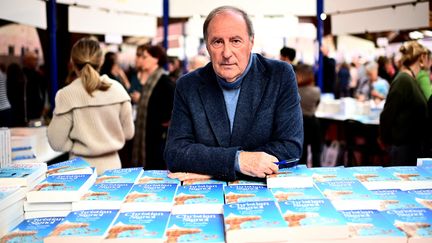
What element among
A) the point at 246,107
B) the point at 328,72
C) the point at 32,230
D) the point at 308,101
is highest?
the point at 328,72

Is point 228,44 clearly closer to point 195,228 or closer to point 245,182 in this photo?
point 245,182

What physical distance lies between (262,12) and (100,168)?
499cm

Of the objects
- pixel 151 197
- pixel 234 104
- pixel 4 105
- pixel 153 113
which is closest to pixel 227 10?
pixel 234 104

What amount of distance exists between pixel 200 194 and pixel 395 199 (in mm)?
644

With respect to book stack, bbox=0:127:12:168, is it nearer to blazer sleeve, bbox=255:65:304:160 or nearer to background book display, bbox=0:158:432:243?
background book display, bbox=0:158:432:243

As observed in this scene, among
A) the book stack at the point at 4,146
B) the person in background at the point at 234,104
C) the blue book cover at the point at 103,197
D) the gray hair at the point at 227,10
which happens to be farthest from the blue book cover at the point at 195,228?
the book stack at the point at 4,146

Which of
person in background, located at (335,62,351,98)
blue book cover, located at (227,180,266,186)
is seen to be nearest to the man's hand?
blue book cover, located at (227,180,266,186)

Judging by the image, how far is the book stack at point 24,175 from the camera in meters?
1.68

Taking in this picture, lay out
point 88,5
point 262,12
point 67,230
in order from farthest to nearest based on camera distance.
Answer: point 262,12
point 88,5
point 67,230

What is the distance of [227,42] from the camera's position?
2.05m

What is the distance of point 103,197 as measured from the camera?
5.24 ft

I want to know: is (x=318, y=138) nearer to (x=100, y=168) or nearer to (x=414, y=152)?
(x=414, y=152)

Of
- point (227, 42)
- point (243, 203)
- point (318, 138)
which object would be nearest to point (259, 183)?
point (243, 203)

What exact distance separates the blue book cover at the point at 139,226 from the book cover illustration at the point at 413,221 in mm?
656
